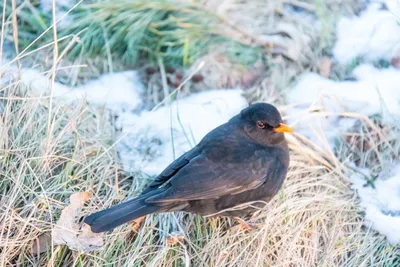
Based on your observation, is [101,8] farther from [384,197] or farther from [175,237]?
[384,197]

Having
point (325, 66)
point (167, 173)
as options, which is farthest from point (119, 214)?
point (325, 66)

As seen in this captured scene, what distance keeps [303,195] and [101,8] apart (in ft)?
7.20

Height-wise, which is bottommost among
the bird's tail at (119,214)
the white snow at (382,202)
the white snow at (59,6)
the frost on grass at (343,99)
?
the white snow at (382,202)

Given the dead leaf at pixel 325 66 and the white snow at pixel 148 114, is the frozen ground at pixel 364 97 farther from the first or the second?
the white snow at pixel 148 114

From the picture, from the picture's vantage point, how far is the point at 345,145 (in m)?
4.14

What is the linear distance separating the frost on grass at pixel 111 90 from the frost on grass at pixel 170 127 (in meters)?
0.14

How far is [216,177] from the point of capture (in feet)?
10.8

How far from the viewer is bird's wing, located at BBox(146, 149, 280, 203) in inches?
126

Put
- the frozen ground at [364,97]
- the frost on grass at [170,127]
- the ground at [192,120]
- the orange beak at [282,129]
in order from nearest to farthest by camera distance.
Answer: the ground at [192,120]
the orange beak at [282,129]
the frozen ground at [364,97]
the frost on grass at [170,127]

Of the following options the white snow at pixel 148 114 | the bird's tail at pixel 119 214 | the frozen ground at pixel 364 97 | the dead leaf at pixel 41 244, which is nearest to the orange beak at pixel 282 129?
the frozen ground at pixel 364 97

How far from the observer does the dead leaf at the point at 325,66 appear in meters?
4.70

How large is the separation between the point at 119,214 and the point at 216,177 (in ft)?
1.92

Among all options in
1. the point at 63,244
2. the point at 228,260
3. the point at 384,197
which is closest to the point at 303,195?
the point at 384,197

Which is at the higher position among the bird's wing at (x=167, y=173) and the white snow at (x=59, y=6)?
the white snow at (x=59, y=6)
